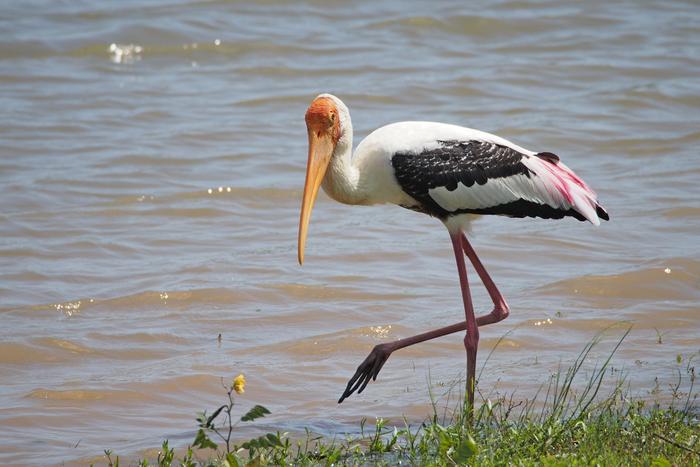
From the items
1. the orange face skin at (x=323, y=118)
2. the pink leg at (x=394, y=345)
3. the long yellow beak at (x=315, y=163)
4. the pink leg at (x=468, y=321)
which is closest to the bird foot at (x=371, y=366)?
the pink leg at (x=394, y=345)

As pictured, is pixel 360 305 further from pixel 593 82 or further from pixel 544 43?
pixel 544 43

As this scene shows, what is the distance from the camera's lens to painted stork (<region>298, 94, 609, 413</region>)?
578 centimetres

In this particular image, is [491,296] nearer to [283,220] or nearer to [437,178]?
[437,178]

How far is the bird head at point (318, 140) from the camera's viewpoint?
18.8ft

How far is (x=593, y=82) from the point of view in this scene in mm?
14102

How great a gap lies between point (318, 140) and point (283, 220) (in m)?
3.78

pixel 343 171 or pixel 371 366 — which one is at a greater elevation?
pixel 343 171

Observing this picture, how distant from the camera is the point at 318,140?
5754 mm

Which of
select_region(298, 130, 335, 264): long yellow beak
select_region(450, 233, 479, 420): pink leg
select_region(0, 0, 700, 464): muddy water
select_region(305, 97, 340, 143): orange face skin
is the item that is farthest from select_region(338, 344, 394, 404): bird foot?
select_region(305, 97, 340, 143): orange face skin

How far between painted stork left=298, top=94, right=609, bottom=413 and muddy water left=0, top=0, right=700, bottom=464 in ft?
2.74

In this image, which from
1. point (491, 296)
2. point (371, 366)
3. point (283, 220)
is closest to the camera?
point (371, 366)

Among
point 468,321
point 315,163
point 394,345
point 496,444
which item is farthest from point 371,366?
point 496,444

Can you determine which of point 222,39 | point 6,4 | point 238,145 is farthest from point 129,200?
point 6,4

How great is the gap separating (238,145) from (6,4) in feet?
21.6
